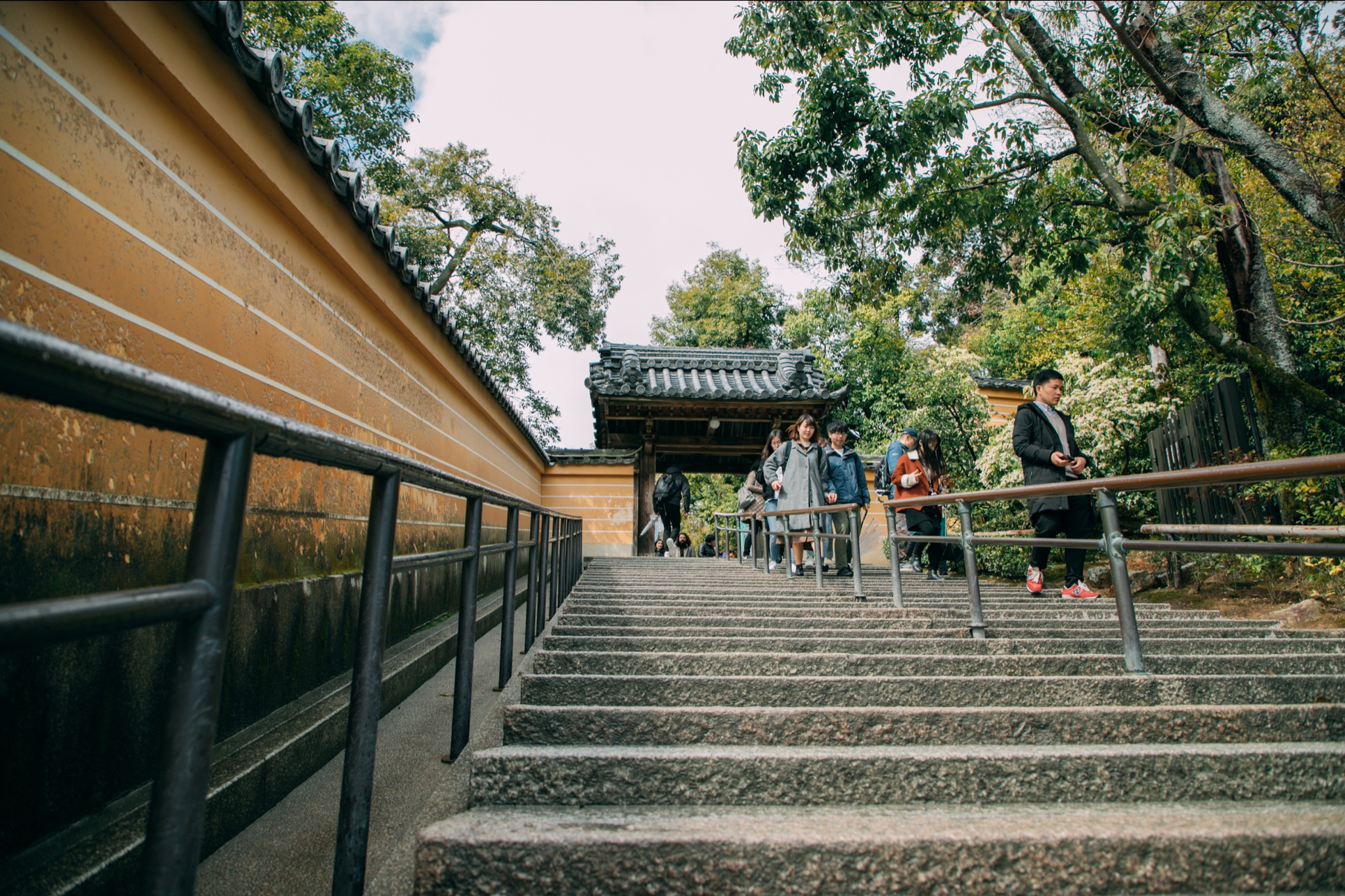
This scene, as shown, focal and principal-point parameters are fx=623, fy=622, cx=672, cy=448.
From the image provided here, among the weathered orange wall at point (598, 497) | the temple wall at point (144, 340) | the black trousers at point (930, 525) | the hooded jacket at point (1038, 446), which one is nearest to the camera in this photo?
the temple wall at point (144, 340)

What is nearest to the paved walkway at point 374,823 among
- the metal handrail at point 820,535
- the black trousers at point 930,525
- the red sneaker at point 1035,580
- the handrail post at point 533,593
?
the handrail post at point 533,593

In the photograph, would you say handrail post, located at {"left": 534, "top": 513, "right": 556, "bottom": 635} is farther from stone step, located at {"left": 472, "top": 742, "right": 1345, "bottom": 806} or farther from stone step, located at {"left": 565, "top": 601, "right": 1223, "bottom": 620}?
stone step, located at {"left": 472, "top": 742, "right": 1345, "bottom": 806}

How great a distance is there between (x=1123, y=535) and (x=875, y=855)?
6.00 feet

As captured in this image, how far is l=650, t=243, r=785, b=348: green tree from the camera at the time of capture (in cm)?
2230

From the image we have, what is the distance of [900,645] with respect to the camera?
8.93ft

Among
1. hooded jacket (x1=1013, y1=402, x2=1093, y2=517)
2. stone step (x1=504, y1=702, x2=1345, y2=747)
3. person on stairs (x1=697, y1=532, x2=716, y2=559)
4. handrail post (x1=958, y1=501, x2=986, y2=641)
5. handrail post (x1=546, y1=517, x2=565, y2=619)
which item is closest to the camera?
stone step (x1=504, y1=702, x2=1345, y2=747)

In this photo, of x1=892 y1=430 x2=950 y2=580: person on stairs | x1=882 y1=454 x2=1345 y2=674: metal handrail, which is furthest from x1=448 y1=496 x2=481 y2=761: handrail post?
x1=892 y1=430 x2=950 y2=580: person on stairs

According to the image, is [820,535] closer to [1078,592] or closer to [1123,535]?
[1078,592]

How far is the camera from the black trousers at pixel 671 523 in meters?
9.47

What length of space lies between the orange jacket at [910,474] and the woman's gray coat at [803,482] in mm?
703

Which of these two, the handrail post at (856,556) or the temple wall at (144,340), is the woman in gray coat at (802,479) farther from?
the temple wall at (144,340)

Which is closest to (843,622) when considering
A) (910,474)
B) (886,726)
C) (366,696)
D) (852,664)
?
(852,664)

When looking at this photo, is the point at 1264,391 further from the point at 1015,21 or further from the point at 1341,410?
the point at 1015,21

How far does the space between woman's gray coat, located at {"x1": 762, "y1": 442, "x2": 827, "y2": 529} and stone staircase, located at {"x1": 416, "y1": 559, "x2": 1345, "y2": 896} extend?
2634mm
